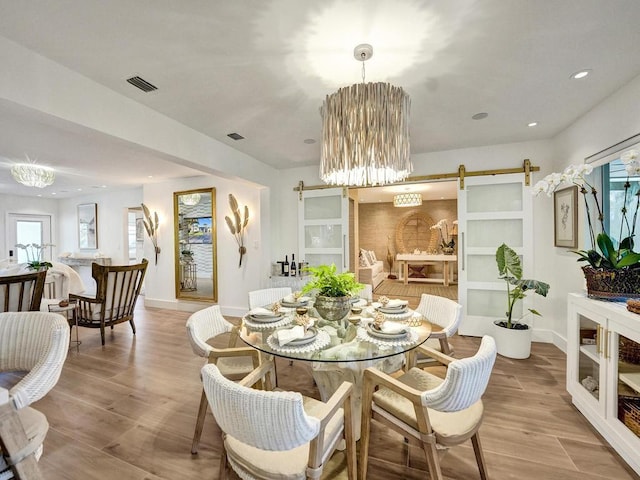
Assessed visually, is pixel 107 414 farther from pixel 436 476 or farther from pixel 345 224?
pixel 345 224

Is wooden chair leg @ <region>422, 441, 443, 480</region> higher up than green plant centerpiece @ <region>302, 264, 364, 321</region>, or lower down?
lower down

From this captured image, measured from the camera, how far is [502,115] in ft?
9.50

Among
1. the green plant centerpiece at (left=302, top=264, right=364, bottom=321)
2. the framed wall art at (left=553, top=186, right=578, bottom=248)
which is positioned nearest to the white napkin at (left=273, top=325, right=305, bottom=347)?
the green plant centerpiece at (left=302, top=264, right=364, bottom=321)

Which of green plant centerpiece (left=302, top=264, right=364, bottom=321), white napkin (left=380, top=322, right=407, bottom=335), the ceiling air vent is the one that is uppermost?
the ceiling air vent

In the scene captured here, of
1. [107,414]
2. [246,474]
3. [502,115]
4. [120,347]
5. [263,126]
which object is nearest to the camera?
[246,474]

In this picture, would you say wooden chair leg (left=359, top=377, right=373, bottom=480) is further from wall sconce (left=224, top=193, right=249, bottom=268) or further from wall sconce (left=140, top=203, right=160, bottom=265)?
wall sconce (left=140, top=203, right=160, bottom=265)

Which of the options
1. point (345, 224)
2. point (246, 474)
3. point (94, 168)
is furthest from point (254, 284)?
point (246, 474)

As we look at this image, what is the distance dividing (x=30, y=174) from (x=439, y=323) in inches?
231

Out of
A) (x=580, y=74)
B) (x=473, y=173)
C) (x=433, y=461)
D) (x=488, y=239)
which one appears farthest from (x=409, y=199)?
(x=433, y=461)

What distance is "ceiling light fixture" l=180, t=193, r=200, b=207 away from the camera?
530 centimetres

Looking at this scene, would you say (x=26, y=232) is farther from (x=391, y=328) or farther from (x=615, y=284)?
(x=615, y=284)

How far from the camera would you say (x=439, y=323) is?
2377 mm

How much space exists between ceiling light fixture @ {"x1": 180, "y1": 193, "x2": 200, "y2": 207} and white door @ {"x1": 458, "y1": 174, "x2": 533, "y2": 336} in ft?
14.6

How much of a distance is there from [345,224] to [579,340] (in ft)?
9.83
